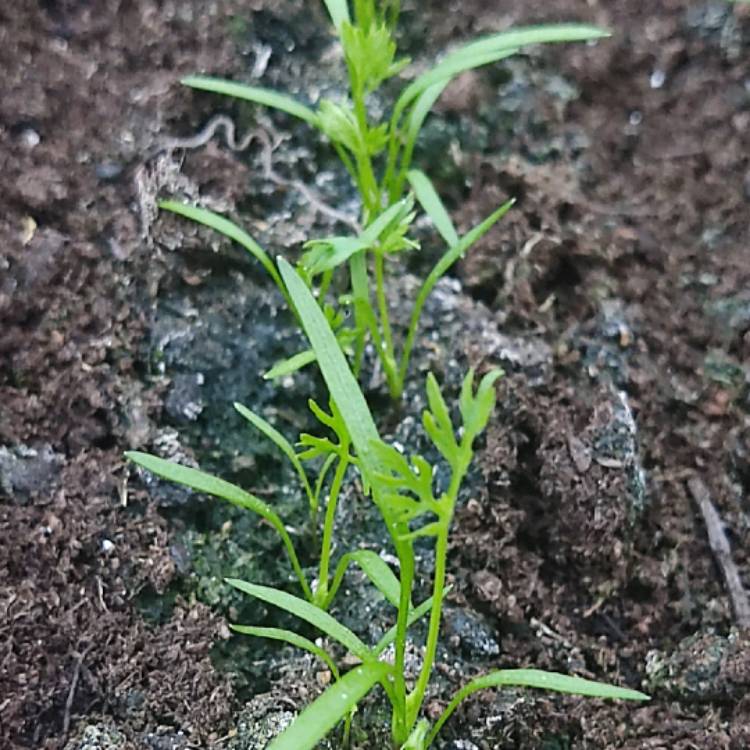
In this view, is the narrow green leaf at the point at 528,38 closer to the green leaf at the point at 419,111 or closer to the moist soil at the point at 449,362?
the green leaf at the point at 419,111

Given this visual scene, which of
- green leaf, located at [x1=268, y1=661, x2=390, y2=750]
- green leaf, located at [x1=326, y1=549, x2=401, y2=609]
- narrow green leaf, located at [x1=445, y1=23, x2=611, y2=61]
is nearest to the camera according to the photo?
green leaf, located at [x1=268, y1=661, x2=390, y2=750]

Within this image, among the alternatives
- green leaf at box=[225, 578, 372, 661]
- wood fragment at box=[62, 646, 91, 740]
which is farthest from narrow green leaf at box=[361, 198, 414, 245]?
wood fragment at box=[62, 646, 91, 740]

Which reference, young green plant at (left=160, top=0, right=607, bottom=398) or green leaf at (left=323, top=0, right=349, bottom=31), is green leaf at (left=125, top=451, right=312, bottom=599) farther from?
green leaf at (left=323, top=0, right=349, bottom=31)

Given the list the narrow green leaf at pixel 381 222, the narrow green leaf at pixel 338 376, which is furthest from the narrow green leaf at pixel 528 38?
the narrow green leaf at pixel 338 376

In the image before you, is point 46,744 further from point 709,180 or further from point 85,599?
point 709,180

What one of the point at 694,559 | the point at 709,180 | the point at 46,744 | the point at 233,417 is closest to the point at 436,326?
the point at 233,417
